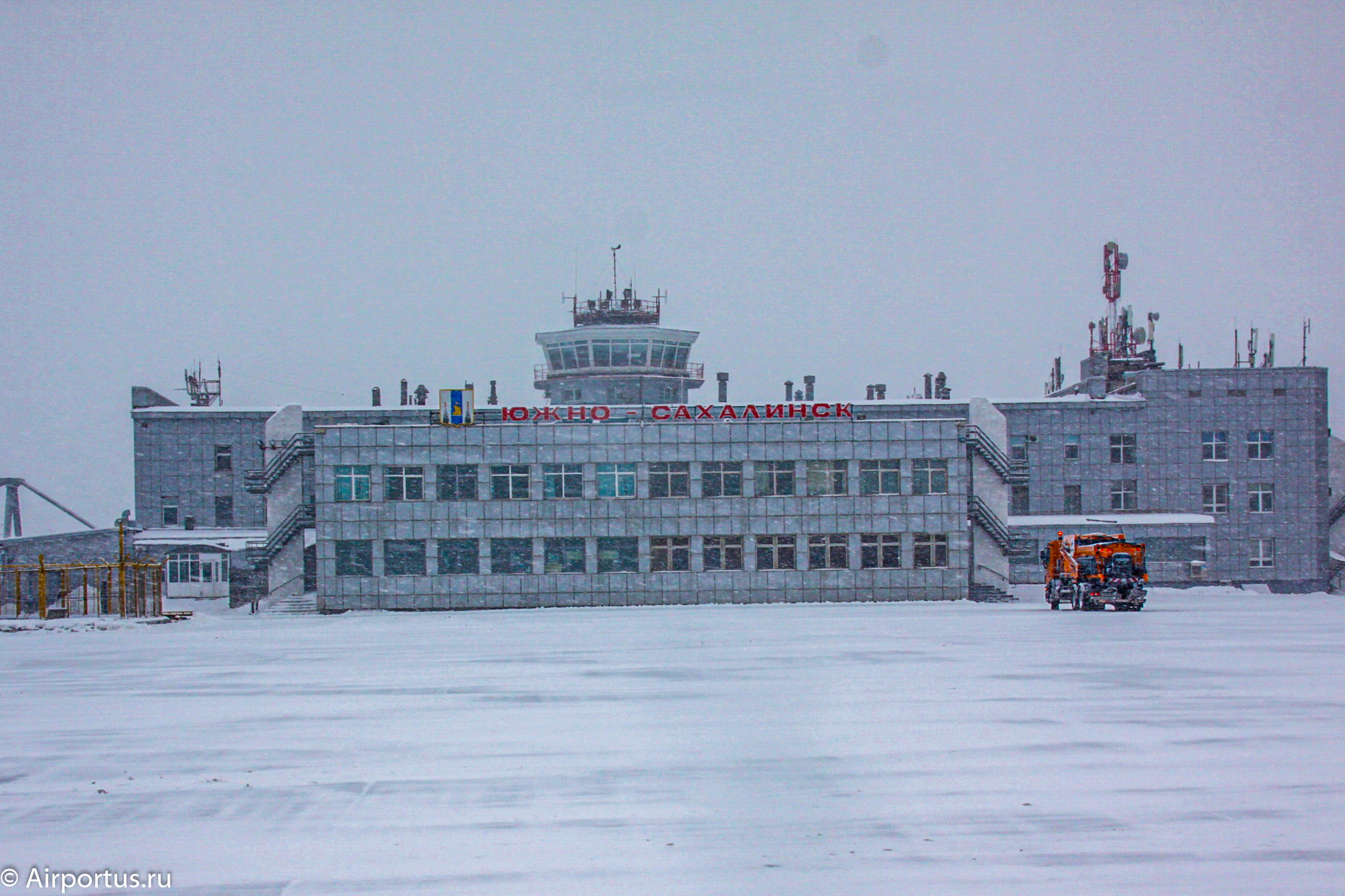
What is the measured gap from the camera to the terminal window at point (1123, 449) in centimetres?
8212

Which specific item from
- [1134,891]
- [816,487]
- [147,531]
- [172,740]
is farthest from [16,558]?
[1134,891]

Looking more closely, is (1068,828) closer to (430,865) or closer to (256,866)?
Answer: (430,865)

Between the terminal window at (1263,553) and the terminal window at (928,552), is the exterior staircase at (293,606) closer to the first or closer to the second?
the terminal window at (928,552)

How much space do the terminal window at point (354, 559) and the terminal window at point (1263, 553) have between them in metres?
57.8

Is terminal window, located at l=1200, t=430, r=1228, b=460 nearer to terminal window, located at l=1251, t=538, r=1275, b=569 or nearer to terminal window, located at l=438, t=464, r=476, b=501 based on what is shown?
terminal window, located at l=1251, t=538, r=1275, b=569

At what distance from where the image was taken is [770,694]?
23812 mm

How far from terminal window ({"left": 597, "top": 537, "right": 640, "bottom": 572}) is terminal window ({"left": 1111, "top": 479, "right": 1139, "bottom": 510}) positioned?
3533 centimetres

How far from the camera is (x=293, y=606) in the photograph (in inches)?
2672

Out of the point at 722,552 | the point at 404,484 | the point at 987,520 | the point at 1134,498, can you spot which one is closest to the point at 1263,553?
the point at 1134,498

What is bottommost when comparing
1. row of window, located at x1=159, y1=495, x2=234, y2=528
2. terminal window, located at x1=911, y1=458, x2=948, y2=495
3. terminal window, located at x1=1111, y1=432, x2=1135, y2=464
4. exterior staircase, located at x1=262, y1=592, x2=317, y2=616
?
exterior staircase, located at x1=262, y1=592, x2=317, y2=616

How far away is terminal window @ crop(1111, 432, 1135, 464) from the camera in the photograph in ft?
269

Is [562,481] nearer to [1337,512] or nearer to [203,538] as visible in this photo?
[203,538]

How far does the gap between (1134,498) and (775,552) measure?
29.4 meters

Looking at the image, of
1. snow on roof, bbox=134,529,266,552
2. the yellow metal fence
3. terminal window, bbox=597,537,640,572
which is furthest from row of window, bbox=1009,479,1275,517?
the yellow metal fence
